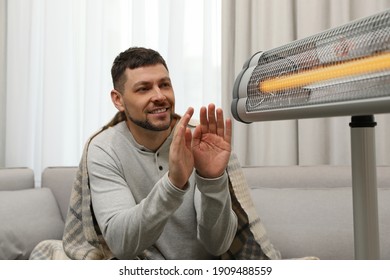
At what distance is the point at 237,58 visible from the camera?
2.13 m

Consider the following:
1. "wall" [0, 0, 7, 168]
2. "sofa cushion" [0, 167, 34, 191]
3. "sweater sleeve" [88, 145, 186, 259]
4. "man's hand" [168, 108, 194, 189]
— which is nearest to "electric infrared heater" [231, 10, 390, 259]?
"man's hand" [168, 108, 194, 189]

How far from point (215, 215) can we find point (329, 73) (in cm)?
64

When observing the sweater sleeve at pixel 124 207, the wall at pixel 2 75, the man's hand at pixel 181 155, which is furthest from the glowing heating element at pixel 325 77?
the wall at pixel 2 75

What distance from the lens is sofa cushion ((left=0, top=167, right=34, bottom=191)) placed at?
6.27ft

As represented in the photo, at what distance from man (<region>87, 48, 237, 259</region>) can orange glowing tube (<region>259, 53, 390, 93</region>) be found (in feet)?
1.13

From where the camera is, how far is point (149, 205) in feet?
3.56

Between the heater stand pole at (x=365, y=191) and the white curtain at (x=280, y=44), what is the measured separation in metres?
1.29

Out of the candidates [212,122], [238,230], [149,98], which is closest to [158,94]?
[149,98]

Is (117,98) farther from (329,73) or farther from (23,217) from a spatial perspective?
(329,73)

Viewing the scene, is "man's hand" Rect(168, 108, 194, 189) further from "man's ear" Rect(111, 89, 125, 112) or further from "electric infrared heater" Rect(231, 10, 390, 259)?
"man's ear" Rect(111, 89, 125, 112)

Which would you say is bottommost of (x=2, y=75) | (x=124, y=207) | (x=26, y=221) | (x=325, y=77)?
(x=26, y=221)

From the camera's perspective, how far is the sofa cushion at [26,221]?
165 cm

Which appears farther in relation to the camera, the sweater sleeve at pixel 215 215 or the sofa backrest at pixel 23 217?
the sofa backrest at pixel 23 217

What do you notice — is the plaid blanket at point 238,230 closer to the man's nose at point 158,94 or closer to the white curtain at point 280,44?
the man's nose at point 158,94
